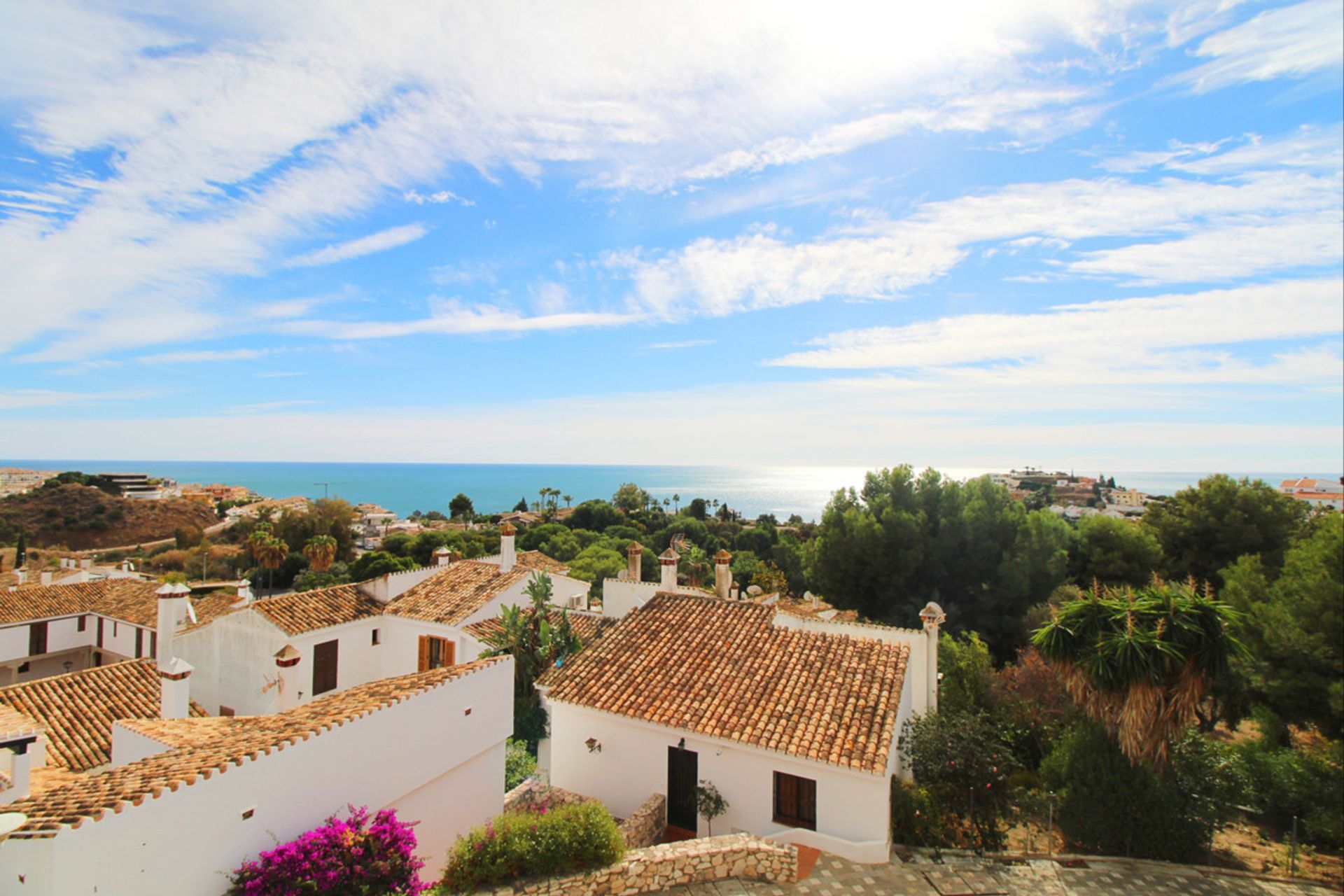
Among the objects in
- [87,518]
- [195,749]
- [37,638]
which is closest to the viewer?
[195,749]

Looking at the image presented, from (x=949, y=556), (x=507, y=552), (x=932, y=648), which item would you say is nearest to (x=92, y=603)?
(x=507, y=552)

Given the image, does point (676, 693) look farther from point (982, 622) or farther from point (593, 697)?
point (982, 622)

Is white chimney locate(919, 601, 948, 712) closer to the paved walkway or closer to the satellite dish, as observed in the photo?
the paved walkway

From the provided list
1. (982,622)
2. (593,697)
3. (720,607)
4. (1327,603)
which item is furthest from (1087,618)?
(982,622)

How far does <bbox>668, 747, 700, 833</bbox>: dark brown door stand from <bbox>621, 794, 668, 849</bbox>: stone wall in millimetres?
142

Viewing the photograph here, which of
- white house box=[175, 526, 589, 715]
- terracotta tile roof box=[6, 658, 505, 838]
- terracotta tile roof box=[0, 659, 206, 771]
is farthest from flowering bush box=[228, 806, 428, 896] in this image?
white house box=[175, 526, 589, 715]

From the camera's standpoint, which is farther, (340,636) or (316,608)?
(316,608)

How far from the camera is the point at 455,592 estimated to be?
1972 centimetres

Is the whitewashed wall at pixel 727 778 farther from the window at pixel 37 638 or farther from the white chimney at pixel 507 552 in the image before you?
the window at pixel 37 638

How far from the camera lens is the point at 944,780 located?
10.9 m

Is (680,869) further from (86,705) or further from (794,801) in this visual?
(86,705)

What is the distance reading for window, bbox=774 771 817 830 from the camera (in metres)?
9.86

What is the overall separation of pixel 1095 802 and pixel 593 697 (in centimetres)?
876

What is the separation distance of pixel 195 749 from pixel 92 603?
74.7 ft
